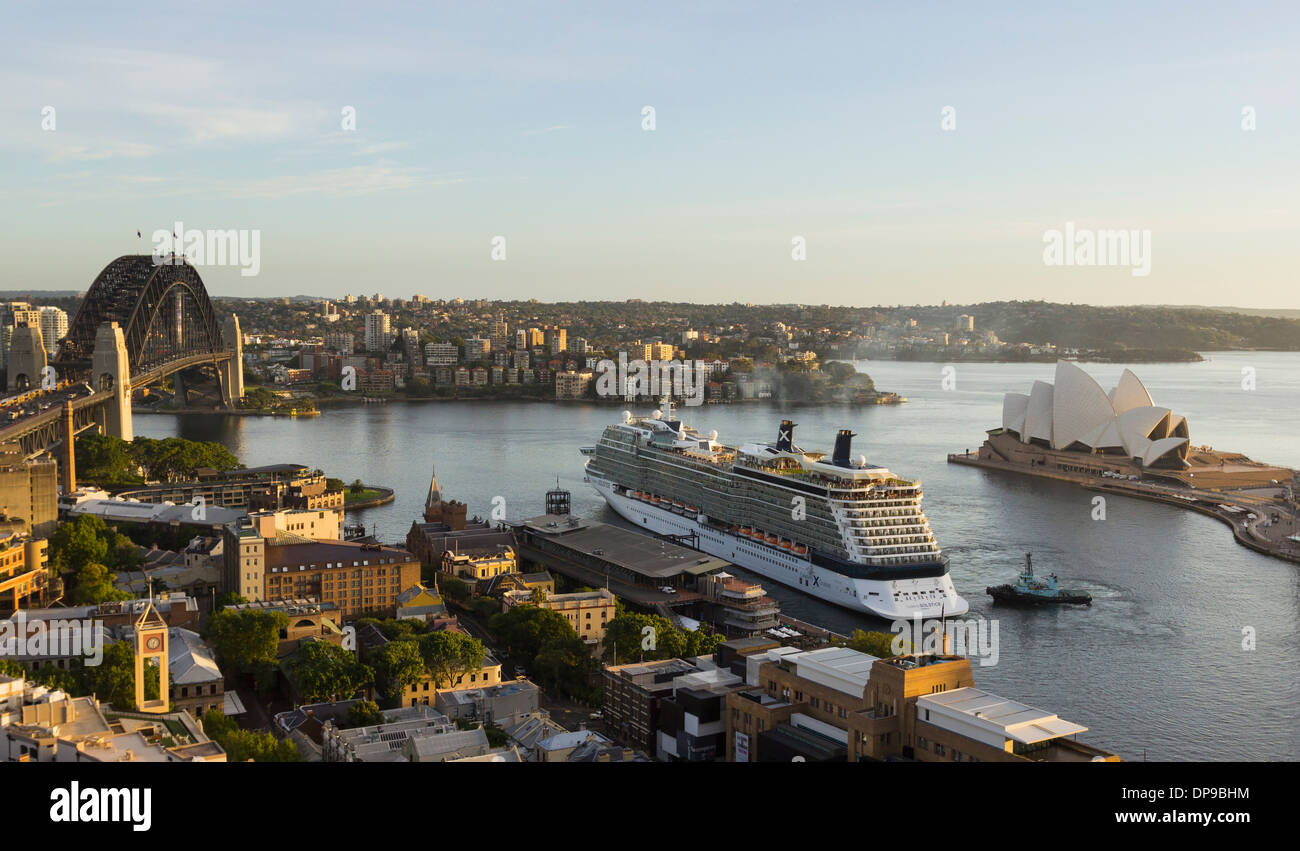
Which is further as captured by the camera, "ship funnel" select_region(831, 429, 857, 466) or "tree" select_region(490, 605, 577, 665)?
"ship funnel" select_region(831, 429, 857, 466)

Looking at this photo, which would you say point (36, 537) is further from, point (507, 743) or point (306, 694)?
point (507, 743)

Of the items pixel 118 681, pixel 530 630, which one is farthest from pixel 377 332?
pixel 118 681

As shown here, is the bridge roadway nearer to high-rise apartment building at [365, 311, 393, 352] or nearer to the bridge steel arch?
the bridge steel arch

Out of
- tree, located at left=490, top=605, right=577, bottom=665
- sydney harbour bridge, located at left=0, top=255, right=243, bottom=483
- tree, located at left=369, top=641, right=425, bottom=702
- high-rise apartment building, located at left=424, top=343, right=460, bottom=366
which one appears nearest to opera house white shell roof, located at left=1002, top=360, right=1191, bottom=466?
tree, located at left=490, top=605, right=577, bottom=665

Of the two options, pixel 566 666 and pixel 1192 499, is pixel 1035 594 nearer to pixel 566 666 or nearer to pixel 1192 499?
pixel 566 666
